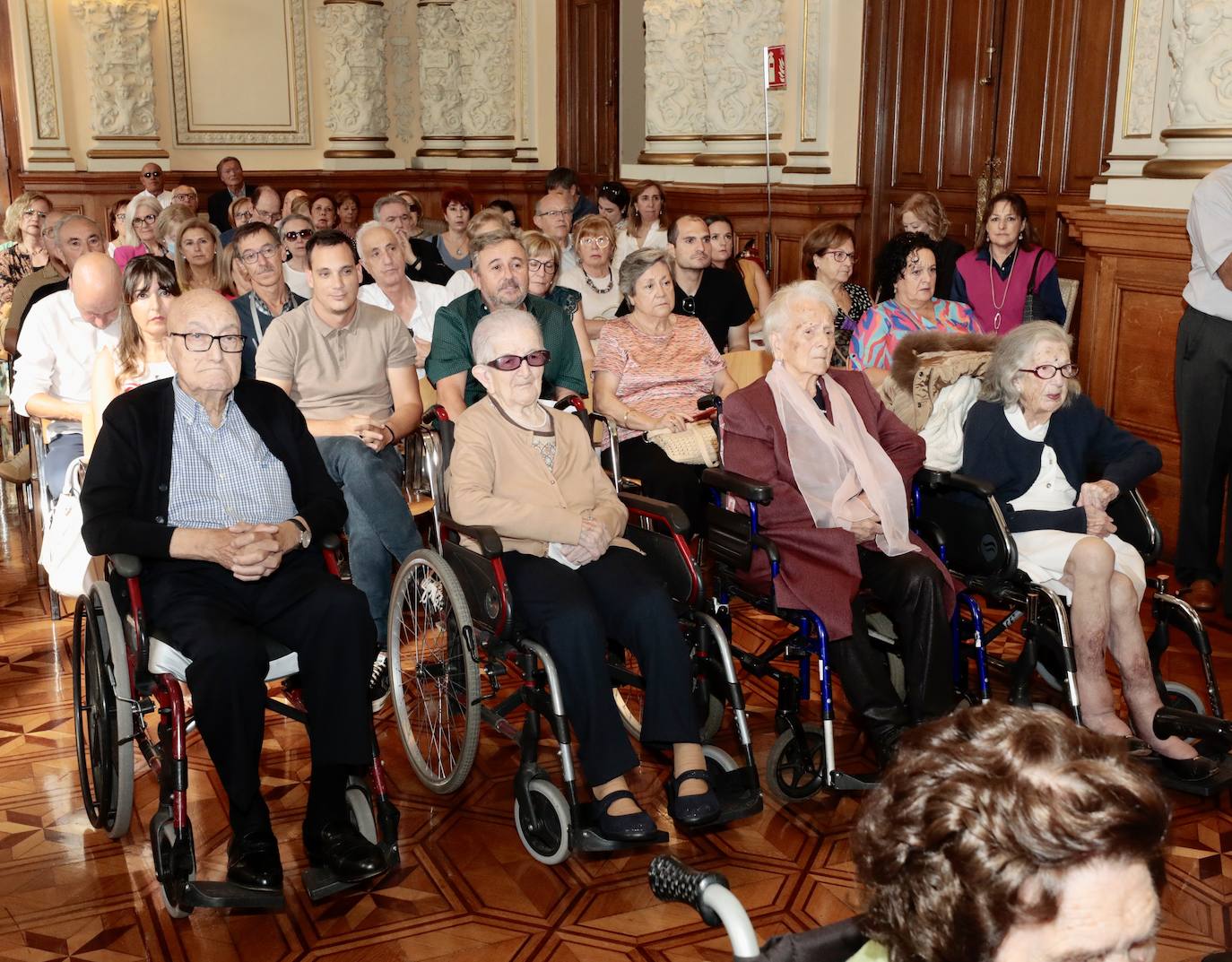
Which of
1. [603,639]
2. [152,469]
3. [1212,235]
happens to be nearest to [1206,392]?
[1212,235]

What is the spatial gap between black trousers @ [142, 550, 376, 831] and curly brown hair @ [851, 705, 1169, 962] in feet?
6.16

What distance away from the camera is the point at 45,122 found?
10.9 meters

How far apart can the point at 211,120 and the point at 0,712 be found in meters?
8.86

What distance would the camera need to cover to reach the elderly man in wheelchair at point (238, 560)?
2.70 m

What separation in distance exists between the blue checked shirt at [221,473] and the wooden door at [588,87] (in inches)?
313

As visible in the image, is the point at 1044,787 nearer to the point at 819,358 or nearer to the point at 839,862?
the point at 839,862

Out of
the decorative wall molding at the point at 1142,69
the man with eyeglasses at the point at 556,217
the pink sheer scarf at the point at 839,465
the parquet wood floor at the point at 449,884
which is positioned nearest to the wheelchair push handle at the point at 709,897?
the parquet wood floor at the point at 449,884

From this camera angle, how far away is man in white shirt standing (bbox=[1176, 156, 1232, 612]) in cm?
414

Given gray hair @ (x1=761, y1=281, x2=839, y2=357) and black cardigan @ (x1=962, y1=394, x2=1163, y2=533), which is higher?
gray hair @ (x1=761, y1=281, x2=839, y2=357)

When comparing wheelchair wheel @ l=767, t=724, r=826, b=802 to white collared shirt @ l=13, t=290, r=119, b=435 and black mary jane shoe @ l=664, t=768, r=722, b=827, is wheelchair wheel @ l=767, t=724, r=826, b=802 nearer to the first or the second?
black mary jane shoe @ l=664, t=768, r=722, b=827

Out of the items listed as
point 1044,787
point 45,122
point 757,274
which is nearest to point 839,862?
point 1044,787

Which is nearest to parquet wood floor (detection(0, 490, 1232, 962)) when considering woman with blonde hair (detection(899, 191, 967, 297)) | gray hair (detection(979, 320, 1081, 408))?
gray hair (detection(979, 320, 1081, 408))

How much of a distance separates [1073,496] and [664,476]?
49.7 inches

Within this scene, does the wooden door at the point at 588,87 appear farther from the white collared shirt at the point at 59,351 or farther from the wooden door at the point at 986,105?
the white collared shirt at the point at 59,351
